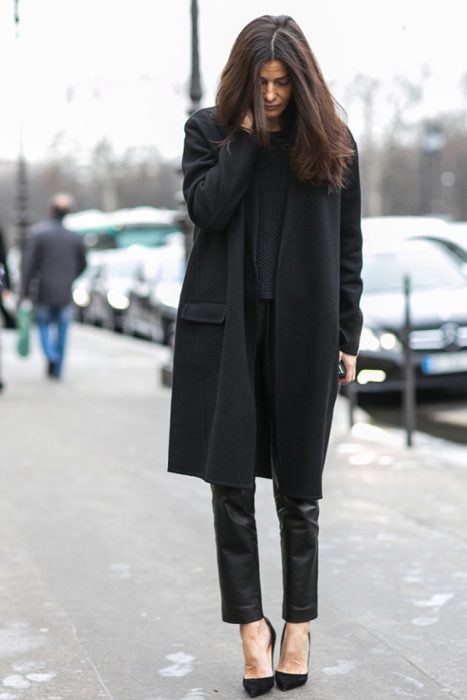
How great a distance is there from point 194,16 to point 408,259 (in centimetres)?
290

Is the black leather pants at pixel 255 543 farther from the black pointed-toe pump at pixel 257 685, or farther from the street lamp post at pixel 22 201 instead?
the street lamp post at pixel 22 201

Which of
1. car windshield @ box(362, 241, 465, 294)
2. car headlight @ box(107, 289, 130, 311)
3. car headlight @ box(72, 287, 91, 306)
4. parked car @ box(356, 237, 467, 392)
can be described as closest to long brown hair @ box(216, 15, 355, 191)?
parked car @ box(356, 237, 467, 392)

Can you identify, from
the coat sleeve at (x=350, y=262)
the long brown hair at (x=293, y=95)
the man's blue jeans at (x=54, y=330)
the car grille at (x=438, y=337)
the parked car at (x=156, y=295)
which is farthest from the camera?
the parked car at (x=156, y=295)

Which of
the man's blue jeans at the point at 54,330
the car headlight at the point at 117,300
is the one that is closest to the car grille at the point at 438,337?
the man's blue jeans at the point at 54,330

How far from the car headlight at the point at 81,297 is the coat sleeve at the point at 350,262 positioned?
790 inches

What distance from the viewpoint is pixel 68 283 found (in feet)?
41.6

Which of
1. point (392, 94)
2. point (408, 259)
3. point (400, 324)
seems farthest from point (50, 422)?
point (392, 94)

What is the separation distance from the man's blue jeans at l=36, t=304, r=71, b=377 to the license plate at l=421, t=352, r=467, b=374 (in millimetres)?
3694

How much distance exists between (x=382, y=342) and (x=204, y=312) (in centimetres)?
686

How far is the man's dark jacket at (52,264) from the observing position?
41.2ft

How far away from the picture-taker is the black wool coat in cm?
356

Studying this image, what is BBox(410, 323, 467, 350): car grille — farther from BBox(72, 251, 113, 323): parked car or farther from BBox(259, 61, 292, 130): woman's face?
BBox(72, 251, 113, 323): parked car

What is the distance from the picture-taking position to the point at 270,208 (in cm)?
365

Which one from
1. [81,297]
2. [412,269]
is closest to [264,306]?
[412,269]
